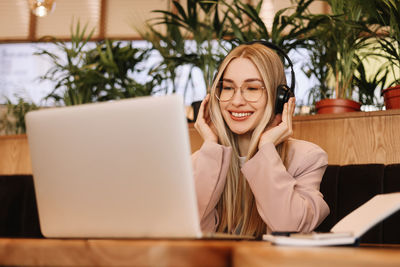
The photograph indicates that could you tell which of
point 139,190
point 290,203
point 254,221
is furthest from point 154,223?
point 254,221

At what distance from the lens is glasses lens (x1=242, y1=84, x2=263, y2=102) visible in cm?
162

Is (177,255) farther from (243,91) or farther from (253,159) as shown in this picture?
(243,91)

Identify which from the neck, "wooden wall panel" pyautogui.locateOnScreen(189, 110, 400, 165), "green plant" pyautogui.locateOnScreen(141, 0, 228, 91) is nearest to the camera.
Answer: the neck

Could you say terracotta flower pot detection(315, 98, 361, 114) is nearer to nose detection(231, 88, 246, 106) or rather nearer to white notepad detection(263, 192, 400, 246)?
nose detection(231, 88, 246, 106)

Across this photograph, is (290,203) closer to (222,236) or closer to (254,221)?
(254,221)

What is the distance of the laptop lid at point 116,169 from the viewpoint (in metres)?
0.76

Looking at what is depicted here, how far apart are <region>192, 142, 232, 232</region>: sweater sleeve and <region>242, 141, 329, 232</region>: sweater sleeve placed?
5.5 inches

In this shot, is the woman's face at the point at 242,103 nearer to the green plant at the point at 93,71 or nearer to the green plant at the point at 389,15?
the green plant at the point at 389,15

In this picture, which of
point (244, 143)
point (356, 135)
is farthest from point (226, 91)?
point (356, 135)

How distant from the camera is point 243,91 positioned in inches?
64.3

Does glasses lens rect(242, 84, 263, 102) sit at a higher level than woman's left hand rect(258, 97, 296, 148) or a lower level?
higher

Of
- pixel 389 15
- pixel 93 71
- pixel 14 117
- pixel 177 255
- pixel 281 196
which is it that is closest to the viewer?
pixel 177 255

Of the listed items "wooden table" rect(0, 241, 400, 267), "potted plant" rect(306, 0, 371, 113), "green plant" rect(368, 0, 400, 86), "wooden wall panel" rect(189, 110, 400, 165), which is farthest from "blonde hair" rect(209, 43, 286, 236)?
"wooden table" rect(0, 241, 400, 267)

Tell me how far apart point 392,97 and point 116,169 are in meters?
1.46
